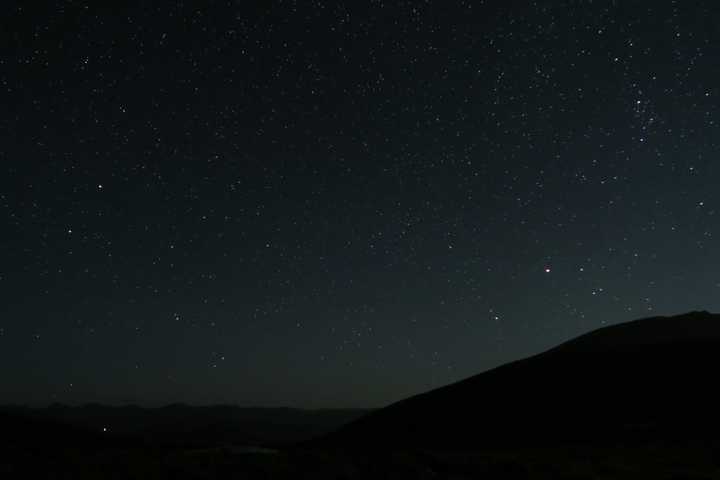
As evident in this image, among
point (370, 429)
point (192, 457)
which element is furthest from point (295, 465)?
point (370, 429)

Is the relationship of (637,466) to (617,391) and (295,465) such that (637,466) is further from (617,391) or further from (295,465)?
(617,391)

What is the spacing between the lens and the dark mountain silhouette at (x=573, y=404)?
43281mm

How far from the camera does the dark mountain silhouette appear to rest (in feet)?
142

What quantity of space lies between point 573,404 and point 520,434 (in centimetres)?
1289

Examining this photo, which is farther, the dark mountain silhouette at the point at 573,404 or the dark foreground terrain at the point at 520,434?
the dark mountain silhouette at the point at 573,404

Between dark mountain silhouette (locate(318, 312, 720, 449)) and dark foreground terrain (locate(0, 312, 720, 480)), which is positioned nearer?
dark foreground terrain (locate(0, 312, 720, 480))

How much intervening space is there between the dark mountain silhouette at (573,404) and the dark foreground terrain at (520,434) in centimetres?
23

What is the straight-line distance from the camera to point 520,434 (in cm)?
5103

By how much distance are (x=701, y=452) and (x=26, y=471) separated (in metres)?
25.2

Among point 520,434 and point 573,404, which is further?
point 573,404

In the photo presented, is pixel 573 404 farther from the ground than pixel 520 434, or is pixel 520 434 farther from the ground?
pixel 573 404

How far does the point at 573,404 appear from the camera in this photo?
2383 inches

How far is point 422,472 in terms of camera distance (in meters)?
14.6

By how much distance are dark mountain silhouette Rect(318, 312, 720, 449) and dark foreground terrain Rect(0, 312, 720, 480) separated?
23 cm
